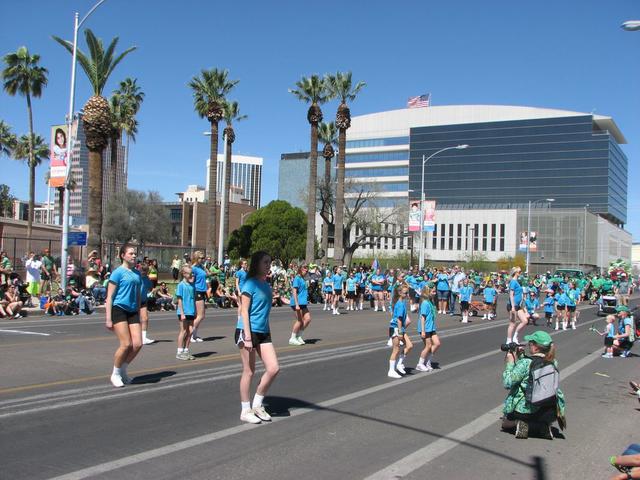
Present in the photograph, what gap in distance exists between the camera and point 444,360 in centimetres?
1188

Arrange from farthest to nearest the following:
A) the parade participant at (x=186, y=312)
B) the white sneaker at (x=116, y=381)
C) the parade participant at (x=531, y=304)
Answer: the parade participant at (x=531, y=304), the parade participant at (x=186, y=312), the white sneaker at (x=116, y=381)

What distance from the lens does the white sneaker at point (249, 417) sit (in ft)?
20.9

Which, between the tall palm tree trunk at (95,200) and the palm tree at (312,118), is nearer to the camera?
the tall palm tree trunk at (95,200)

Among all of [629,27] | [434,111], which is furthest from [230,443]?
[434,111]

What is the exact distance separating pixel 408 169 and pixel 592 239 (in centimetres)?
3652

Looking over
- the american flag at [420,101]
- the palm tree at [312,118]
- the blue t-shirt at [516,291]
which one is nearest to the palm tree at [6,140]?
the palm tree at [312,118]

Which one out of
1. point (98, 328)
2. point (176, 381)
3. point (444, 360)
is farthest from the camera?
point (98, 328)

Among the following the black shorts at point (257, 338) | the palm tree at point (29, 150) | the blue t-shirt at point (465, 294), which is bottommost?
the blue t-shirt at point (465, 294)

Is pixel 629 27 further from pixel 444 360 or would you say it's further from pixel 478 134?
pixel 478 134

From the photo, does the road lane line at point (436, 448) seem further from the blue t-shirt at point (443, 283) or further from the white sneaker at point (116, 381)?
the blue t-shirt at point (443, 283)

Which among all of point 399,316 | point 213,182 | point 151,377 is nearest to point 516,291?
point 399,316

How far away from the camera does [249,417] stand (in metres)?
6.38

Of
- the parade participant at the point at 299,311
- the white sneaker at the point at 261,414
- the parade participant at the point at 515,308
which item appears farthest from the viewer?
the parade participant at the point at 515,308

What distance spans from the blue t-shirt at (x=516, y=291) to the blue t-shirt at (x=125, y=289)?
10.1 metres
